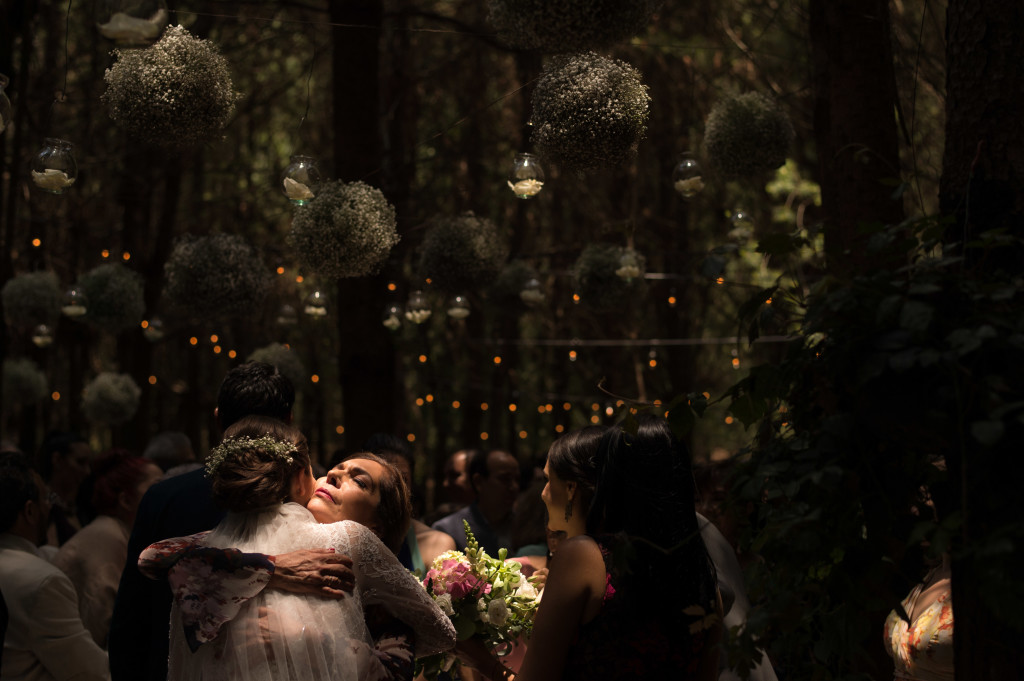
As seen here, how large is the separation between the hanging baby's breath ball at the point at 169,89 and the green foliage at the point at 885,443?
2.91 m

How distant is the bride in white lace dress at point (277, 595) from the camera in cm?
292

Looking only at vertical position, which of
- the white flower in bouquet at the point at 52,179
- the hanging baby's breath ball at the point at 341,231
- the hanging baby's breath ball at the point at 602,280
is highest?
the white flower in bouquet at the point at 52,179

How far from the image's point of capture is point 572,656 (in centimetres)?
279

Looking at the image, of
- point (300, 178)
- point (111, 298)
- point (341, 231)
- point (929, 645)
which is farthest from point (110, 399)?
point (929, 645)

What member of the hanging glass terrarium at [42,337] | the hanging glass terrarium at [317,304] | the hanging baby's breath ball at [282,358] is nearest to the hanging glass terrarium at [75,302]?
the hanging baby's breath ball at [282,358]

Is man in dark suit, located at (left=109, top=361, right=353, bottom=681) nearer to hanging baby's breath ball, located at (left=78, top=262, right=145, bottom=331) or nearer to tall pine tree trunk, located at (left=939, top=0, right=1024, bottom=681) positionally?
tall pine tree trunk, located at (left=939, top=0, right=1024, bottom=681)

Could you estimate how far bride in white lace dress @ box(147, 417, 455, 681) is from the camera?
2.92m

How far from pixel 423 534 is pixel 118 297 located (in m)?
4.89

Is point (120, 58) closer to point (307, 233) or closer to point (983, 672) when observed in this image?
point (307, 233)

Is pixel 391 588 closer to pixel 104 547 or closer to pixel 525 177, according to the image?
pixel 525 177

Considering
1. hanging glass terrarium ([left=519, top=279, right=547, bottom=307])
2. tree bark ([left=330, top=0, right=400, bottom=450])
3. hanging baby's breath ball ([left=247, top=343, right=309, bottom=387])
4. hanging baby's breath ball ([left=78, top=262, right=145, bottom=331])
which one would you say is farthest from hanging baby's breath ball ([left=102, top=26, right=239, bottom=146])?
hanging baby's breath ball ([left=247, top=343, right=309, bottom=387])

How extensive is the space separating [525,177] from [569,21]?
893mm

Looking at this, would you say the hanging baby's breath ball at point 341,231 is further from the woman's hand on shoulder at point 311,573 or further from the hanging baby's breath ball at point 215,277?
the woman's hand on shoulder at point 311,573

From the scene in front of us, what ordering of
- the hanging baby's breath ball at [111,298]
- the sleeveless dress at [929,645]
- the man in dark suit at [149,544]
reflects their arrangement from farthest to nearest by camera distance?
the hanging baby's breath ball at [111,298] → the sleeveless dress at [929,645] → the man in dark suit at [149,544]
